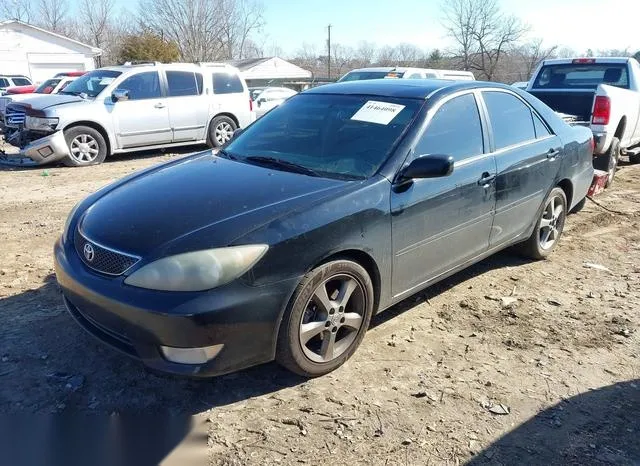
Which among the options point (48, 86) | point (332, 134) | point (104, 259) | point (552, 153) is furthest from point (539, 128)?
point (48, 86)

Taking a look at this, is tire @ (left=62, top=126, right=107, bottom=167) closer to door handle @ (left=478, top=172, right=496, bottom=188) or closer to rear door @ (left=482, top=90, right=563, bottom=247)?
rear door @ (left=482, top=90, right=563, bottom=247)

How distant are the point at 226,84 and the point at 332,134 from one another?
8630 millimetres

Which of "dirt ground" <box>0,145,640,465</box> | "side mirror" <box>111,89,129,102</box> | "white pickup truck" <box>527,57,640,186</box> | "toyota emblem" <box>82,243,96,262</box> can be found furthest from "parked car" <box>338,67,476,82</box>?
"toyota emblem" <box>82,243,96,262</box>

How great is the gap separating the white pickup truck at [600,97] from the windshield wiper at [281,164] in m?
4.63

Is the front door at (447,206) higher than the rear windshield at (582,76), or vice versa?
the rear windshield at (582,76)

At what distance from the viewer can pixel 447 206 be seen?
3.66 meters

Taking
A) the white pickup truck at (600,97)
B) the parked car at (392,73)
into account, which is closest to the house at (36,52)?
the parked car at (392,73)

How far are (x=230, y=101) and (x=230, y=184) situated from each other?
8892 millimetres

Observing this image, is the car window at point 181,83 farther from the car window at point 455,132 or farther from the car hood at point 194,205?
the car window at point 455,132

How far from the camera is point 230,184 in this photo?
3311mm

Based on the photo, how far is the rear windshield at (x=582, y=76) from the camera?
8.65 metres

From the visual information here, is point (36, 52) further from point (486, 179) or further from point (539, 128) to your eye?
point (486, 179)

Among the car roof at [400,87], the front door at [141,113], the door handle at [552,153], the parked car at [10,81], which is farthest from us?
the parked car at [10,81]

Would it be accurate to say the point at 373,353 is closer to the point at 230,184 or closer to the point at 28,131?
the point at 230,184
